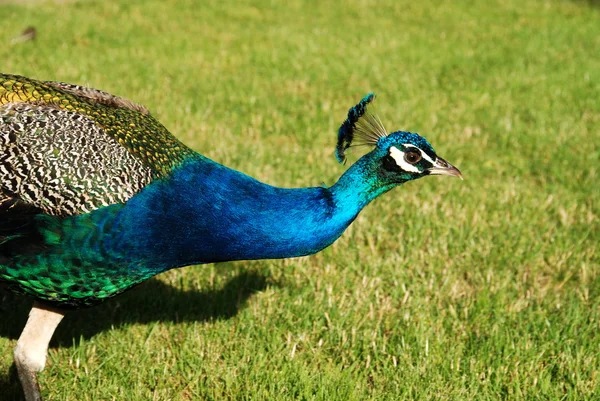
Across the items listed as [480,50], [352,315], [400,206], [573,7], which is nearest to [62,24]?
[480,50]

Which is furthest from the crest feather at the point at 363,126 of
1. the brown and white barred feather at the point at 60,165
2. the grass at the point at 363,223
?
the grass at the point at 363,223

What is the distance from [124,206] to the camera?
2824 millimetres

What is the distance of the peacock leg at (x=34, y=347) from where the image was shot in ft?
9.98

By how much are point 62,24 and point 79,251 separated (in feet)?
22.2

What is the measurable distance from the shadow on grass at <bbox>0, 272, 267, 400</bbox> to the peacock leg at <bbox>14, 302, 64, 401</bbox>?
488 mm

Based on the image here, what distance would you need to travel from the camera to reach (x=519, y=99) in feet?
24.2

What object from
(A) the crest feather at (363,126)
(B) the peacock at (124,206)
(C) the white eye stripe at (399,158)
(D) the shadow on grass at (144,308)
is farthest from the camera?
(D) the shadow on grass at (144,308)

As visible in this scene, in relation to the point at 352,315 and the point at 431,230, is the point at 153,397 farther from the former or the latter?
the point at 431,230

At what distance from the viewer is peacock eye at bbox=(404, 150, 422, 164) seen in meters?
2.90

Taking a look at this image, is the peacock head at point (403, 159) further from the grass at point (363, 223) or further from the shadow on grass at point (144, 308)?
the shadow on grass at point (144, 308)

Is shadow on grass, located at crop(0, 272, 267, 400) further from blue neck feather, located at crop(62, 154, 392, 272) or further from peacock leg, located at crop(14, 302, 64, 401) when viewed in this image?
blue neck feather, located at crop(62, 154, 392, 272)

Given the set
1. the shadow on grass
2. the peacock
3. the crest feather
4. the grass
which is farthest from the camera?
the shadow on grass

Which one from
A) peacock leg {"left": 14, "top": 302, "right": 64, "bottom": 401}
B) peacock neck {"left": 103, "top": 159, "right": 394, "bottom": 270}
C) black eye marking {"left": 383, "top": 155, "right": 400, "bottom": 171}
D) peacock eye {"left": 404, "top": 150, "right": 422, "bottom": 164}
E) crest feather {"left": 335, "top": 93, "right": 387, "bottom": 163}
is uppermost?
crest feather {"left": 335, "top": 93, "right": 387, "bottom": 163}

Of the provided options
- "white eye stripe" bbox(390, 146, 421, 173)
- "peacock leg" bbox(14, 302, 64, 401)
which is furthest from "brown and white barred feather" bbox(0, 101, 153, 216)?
"white eye stripe" bbox(390, 146, 421, 173)
